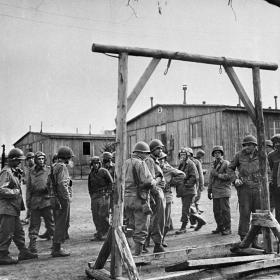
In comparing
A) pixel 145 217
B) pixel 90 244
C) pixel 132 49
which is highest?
pixel 132 49

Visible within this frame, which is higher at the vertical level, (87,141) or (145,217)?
(87,141)

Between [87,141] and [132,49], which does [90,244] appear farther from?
[87,141]

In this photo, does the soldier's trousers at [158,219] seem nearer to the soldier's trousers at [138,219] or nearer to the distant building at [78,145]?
the soldier's trousers at [138,219]

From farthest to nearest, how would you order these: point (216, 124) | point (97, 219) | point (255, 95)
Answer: point (216, 124) < point (97, 219) < point (255, 95)

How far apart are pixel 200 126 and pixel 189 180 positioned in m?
16.5

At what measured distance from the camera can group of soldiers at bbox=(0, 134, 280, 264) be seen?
6.39 meters

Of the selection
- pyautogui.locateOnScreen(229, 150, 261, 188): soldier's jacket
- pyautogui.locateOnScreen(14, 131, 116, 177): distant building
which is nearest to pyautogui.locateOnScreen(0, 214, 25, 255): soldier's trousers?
pyautogui.locateOnScreen(229, 150, 261, 188): soldier's jacket

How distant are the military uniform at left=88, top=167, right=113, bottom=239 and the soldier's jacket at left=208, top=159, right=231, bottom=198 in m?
2.61

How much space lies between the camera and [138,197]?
20.7 ft

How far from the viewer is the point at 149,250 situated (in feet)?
24.3

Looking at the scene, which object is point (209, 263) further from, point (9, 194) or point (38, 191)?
point (38, 191)

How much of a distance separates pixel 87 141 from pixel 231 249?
34198mm

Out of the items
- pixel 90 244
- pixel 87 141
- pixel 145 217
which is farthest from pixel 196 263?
pixel 87 141

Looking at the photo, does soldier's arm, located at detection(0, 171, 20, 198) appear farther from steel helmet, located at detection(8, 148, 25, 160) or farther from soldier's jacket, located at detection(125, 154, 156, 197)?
soldier's jacket, located at detection(125, 154, 156, 197)
